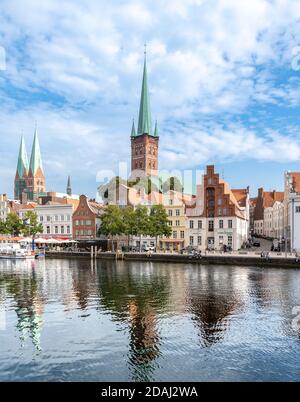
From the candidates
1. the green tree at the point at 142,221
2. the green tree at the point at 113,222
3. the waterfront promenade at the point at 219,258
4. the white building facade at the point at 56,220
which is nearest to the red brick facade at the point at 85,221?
the white building facade at the point at 56,220

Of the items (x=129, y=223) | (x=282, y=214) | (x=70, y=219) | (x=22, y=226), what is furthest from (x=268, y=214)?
(x=22, y=226)

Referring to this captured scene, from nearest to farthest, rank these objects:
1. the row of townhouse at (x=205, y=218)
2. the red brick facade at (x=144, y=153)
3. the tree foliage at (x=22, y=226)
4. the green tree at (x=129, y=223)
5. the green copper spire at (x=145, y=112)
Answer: the green tree at (x=129, y=223) < the row of townhouse at (x=205, y=218) < the tree foliage at (x=22, y=226) < the green copper spire at (x=145, y=112) < the red brick facade at (x=144, y=153)

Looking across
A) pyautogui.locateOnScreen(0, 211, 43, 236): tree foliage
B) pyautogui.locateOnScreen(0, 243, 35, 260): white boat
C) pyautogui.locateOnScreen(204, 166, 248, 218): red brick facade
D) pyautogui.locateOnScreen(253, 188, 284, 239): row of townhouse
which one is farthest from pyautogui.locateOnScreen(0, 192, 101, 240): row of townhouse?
pyautogui.locateOnScreen(253, 188, 284, 239): row of townhouse

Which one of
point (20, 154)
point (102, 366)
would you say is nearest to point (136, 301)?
point (102, 366)

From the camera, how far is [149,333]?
21.4m

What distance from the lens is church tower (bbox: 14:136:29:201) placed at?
630 feet

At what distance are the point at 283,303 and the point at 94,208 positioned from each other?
237 feet

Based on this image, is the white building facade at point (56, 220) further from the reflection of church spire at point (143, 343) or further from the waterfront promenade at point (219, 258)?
the reflection of church spire at point (143, 343)

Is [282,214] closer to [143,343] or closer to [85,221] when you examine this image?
[85,221]

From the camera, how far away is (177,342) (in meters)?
19.9

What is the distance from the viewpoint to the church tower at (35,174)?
624 ft

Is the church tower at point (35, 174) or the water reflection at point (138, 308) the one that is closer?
the water reflection at point (138, 308)

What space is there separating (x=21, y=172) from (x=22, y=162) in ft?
18.9

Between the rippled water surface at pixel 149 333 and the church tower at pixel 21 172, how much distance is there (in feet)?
528
